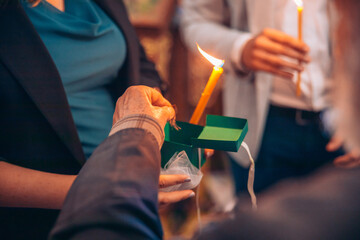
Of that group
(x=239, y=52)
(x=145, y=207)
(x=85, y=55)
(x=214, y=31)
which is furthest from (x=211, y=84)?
(x=214, y=31)

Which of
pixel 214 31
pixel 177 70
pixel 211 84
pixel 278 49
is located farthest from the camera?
pixel 177 70

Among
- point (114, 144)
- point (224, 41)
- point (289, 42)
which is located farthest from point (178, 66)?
point (114, 144)

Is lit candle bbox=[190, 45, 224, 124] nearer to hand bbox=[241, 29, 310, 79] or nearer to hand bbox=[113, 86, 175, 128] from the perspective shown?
hand bbox=[113, 86, 175, 128]

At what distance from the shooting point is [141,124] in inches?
13.5

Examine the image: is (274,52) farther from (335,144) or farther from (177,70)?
(177,70)

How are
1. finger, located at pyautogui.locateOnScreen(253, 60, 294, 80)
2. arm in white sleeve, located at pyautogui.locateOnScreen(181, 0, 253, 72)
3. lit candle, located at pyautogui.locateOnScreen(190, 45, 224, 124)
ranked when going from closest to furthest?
lit candle, located at pyautogui.locateOnScreen(190, 45, 224, 124)
finger, located at pyautogui.locateOnScreen(253, 60, 294, 80)
arm in white sleeve, located at pyautogui.locateOnScreen(181, 0, 253, 72)

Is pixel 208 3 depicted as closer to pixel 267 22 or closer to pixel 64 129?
pixel 267 22

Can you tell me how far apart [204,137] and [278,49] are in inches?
14.7

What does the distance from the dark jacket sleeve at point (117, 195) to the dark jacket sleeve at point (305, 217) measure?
0.09m

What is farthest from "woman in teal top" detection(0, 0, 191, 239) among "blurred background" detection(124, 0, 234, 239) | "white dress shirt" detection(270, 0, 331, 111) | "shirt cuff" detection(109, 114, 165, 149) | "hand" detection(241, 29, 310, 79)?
"blurred background" detection(124, 0, 234, 239)

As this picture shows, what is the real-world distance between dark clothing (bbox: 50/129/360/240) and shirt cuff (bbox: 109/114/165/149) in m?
0.01

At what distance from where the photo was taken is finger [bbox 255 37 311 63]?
62 cm

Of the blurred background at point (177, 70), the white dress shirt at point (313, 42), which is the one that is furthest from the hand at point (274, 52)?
the blurred background at point (177, 70)

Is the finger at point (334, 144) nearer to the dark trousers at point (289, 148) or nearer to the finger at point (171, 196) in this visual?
the dark trousers at point (289, 148)
